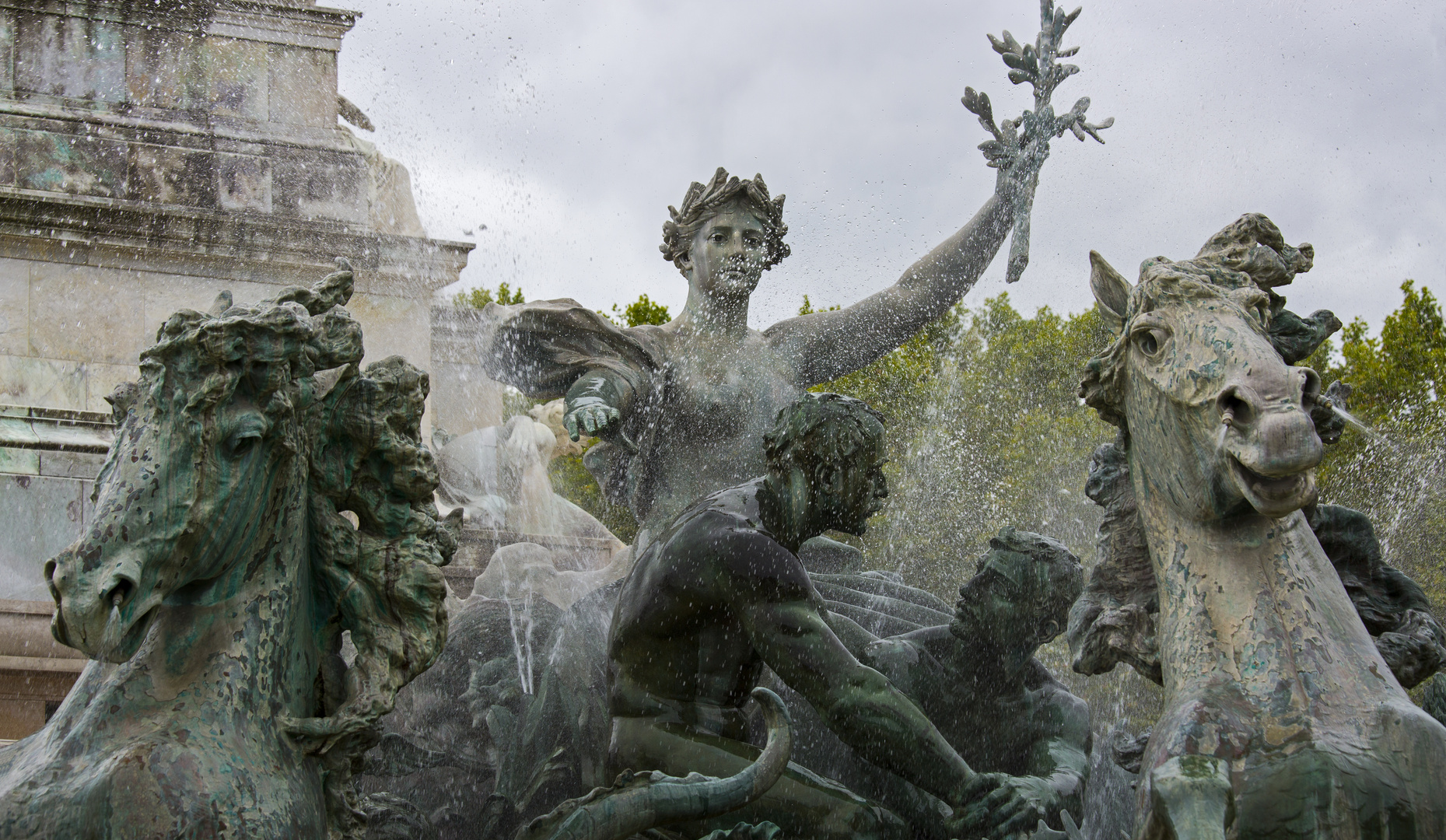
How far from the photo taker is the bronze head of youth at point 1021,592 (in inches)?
145

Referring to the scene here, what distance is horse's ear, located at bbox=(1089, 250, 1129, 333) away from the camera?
3.06 meters

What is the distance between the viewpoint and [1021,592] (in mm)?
3705

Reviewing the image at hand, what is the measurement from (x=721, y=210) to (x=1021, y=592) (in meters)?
1.71

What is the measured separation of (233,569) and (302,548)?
168mm

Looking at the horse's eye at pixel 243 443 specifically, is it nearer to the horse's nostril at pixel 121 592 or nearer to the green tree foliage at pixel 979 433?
the horse's nostril at pixel 121 592

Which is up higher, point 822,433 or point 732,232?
point 732,232

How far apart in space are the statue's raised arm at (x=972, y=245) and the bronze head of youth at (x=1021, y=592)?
145 centimetres

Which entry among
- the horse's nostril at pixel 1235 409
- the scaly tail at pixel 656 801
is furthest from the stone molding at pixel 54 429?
the horse's nostril at pixel 1235 409

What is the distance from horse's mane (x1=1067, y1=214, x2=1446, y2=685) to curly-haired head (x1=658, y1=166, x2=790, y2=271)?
1838mm

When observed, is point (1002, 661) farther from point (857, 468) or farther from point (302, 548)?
point (302, 548)

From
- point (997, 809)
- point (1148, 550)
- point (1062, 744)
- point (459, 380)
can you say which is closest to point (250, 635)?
point (997, 809)

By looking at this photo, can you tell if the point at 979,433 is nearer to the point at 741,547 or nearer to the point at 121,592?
the point at 741,547

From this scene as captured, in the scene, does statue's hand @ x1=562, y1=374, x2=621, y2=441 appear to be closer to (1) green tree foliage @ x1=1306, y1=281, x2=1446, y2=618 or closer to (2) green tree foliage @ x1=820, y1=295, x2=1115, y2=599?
(1) green tree foliage @ x1=1306, y1=281, x2=1446, y2=618

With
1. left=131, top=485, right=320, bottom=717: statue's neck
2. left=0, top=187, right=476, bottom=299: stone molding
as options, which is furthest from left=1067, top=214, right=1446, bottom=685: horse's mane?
left=0, top=187, right=476, bottom=299: stone molding
